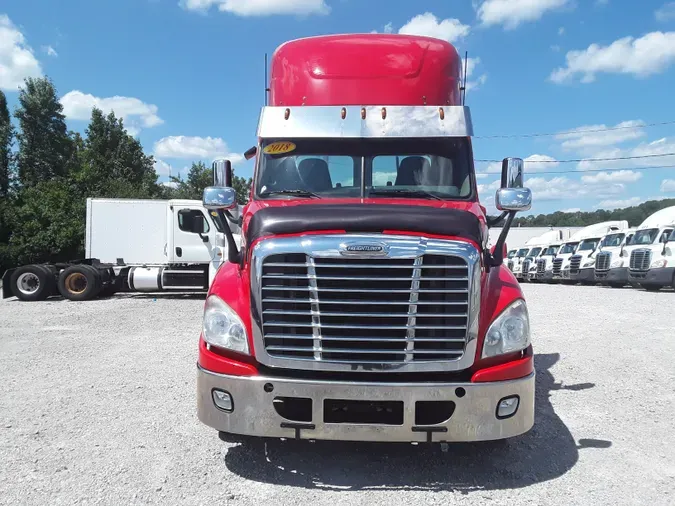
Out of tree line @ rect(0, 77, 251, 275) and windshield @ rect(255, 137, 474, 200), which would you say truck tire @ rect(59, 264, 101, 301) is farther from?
tree line @ rect(0, 77, 251, 275)

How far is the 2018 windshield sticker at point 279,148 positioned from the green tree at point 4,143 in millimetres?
39827

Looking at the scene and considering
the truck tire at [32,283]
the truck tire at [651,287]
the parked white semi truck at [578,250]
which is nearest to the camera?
the truck tire at [32,283]

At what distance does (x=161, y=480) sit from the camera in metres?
3.79

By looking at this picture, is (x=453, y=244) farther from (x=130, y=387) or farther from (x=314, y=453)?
(x=130, y=387)

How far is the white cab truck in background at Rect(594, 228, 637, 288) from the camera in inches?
866

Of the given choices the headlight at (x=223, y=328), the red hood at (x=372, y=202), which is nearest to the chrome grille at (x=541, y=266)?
the red hood at (x=372, y=202)

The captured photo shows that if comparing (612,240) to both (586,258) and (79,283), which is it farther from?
(79,283)

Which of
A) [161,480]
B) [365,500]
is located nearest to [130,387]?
[161,480]

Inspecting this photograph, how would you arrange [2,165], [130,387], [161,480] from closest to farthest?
[161,480]
[130,387]
[2,165]

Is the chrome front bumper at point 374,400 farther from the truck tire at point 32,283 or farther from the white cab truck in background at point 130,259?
the truck tire at point 32,283

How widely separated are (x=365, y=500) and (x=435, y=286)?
1400 mm

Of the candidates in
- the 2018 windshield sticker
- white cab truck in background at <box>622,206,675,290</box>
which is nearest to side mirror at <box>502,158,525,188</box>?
the 2018 windshield sticker

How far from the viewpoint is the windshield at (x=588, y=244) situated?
85.4ft

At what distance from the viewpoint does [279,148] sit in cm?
498
